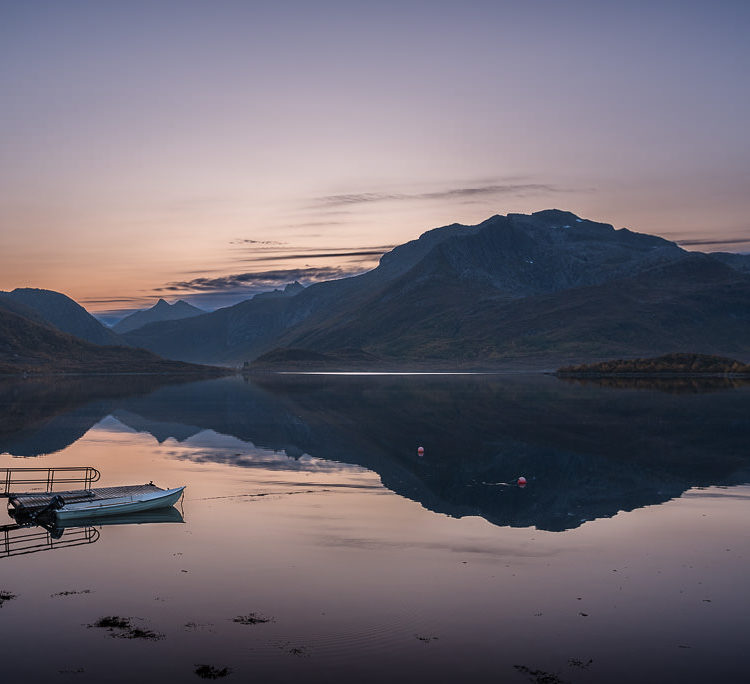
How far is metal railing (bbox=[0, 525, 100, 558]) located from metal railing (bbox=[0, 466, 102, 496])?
23.5 feet

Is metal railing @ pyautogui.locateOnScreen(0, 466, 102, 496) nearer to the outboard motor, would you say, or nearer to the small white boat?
the small white boat

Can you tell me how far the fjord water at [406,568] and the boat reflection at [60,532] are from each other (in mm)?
495

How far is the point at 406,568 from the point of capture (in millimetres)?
25766

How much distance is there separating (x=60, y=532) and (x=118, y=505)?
120 inches

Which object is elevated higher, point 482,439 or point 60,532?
point 60,532

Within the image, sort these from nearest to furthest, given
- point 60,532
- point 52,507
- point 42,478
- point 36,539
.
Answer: point 36,539
point 60,532
point 52,507
point 42,478

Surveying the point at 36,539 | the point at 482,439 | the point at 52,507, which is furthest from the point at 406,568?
the point at 482,439

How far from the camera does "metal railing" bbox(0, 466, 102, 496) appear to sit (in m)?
40.3

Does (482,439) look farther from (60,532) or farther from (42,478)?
(60,532)

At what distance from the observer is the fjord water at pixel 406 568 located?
18.1 m

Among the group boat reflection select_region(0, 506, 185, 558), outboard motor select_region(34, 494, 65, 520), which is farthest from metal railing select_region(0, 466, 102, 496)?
boat reflection select_region(0, 506, 185, 558)

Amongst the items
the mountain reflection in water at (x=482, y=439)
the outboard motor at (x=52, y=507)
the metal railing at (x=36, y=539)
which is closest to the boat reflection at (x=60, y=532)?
the metal railing at (x=36, y=539)

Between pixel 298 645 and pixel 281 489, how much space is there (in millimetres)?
22795

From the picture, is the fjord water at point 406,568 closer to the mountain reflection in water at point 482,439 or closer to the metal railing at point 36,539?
the mountain reflection in water at point 482,439
